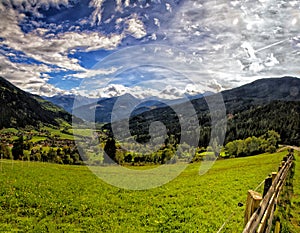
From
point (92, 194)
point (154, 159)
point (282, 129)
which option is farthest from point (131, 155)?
point (282, 129)

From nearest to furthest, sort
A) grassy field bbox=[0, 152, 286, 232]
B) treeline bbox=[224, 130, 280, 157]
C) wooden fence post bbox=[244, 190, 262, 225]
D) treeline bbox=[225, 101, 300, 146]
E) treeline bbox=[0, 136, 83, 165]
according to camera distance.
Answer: wooden fence post bbox=[244, 190, 262, 225], grassy field bbox=[0, 152, 286, 232], treeline bbox=[0, 136, 83, 165], treeline bbox=[224, 130, 280, 157], treeline bbox=[225, 101, 300, 146]

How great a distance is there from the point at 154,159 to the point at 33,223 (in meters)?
76.6

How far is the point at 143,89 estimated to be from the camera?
73.9ft

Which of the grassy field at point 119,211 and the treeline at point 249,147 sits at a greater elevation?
the grassy field at point 119,211

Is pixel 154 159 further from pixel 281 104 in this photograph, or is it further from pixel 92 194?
pixel 281 104

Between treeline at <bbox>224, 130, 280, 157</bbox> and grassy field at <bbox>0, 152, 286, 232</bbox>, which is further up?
grassy field at <bbox>0, 152, 286, 232</bbox>

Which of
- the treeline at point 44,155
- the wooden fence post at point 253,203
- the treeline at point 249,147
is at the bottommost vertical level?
the treeline at point 249,147

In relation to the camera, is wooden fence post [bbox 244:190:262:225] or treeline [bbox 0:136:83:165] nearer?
wooden fence post [bbox 244:190:262:225]

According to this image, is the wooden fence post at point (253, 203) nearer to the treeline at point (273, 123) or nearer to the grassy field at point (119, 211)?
the grassy field at point (119, 211)

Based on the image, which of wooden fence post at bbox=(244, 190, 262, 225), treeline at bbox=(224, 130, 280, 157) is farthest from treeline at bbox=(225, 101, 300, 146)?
wooden fence post at bbox=(244, 190, 262, 225)

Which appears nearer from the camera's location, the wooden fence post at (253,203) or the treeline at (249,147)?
the wooden fence post at (253,203)

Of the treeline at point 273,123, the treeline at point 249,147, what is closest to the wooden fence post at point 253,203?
the treeline at point 249,147

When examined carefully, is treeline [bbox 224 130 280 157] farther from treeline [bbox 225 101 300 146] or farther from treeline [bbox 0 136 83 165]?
treeline [bbox 0 136 83 165]

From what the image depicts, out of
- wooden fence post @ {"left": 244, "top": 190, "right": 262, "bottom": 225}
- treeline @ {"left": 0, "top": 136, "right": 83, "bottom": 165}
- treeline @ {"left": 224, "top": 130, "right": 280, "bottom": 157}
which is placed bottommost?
treeline @ {"left": 224, "top": 130, "right": 280, "bottom": 157}
